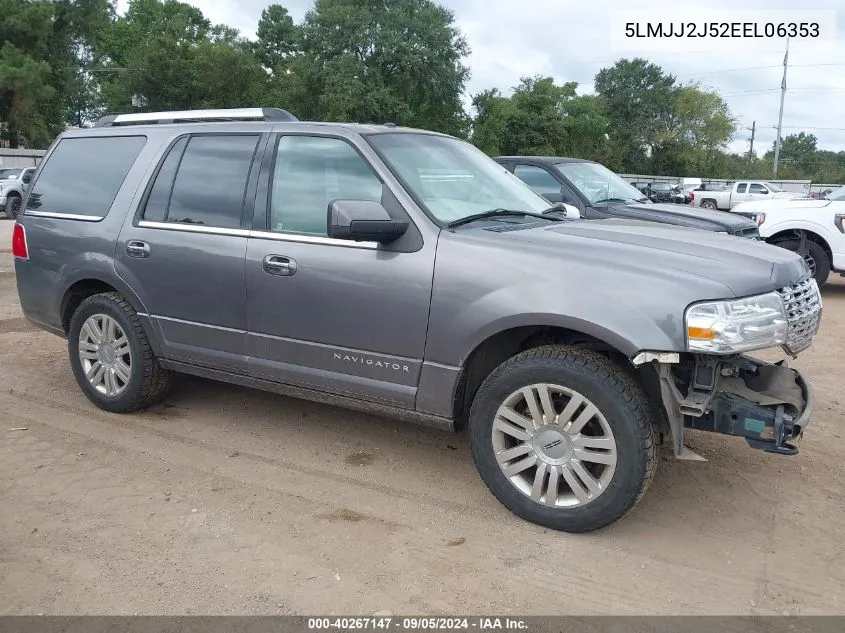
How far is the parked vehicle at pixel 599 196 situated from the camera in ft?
27.3

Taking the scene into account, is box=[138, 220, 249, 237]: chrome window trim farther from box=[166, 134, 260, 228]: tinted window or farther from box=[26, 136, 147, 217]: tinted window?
box=[26, 136, 147, 217]: tinted window

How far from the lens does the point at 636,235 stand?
12.4 feet

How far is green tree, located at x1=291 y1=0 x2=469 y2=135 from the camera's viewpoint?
43312 mm

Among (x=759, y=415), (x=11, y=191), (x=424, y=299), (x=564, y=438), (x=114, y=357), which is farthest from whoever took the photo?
(x=11, y=191)

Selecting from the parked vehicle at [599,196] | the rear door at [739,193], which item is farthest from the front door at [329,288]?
the rear door at [739,193]

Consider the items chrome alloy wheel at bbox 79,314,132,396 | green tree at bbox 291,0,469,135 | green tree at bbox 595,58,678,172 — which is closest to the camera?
chrome alloy wheel at bbox 79,314,132,396

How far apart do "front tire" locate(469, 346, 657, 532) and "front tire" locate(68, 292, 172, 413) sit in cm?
235

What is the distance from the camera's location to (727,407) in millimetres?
3244

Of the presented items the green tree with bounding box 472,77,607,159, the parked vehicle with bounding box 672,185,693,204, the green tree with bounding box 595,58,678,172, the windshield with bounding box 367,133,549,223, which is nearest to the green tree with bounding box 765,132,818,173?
the green tree with bounding box 595,58,678,172

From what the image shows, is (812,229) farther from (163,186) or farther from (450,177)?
(163,186)

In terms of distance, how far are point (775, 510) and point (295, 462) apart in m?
2.56

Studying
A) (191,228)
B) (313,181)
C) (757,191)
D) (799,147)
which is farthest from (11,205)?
(799,147)

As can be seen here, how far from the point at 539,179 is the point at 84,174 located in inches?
222

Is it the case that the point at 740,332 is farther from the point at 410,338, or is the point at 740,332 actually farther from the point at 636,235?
the point at 410,338
